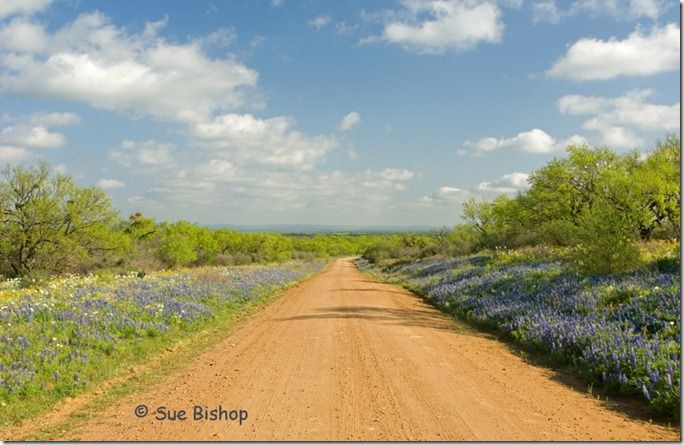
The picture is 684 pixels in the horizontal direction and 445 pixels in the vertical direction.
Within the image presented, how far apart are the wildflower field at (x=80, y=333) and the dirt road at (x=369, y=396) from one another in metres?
1.42

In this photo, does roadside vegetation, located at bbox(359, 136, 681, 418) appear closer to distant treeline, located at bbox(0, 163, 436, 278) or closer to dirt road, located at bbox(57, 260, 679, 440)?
dirt road, located at bbox(57, 260, 679, 440)

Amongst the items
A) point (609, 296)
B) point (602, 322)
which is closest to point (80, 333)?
point (602, 322)

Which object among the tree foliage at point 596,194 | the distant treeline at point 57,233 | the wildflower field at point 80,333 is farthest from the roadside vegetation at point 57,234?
the tree foliage at point 596,194

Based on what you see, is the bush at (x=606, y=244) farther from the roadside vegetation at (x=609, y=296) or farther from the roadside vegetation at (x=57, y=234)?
the roadside vegetation at (x=57, y=234)

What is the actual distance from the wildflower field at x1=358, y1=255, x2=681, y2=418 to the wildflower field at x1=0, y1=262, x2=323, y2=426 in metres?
8.37

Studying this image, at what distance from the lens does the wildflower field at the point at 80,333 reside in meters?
7.62

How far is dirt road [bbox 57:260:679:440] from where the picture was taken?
5727 mm

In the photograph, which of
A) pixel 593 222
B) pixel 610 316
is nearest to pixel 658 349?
pixel 610 316

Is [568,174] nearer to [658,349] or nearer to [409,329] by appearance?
[409,329]

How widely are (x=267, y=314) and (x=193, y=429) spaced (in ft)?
35.6

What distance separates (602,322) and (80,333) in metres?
10.8

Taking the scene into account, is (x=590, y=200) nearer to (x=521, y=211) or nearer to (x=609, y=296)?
(x=521, y=211)

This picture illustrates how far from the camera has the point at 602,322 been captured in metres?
10.4

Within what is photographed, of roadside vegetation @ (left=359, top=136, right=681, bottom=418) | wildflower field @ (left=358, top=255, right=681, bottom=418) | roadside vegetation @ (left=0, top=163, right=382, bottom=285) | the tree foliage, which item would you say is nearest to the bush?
roadside vegetation @ (left=359, top=136, right=681, bottom=418)
